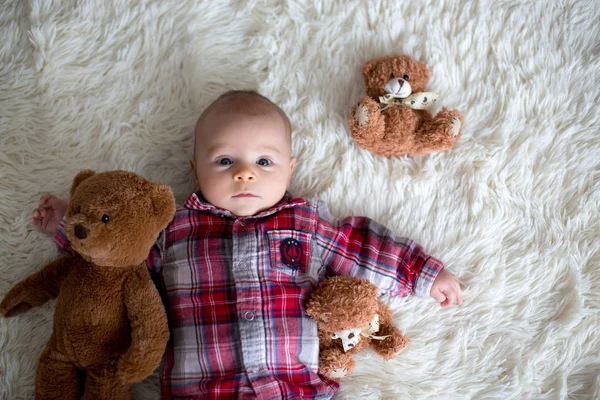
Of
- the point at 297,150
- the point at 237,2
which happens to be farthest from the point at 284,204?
the point at 237,2

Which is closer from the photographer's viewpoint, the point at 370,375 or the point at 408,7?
the point at 370,375

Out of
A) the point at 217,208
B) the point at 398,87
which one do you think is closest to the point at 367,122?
the point at 398,87

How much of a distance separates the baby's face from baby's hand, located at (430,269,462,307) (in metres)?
0.52

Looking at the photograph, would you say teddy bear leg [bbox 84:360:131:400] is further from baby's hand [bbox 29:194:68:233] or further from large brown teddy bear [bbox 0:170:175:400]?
baby's hand [bbox 29:194:68:233]

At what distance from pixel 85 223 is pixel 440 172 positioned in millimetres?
1013

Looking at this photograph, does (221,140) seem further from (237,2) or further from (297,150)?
(237,2)

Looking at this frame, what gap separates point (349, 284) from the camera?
141cm

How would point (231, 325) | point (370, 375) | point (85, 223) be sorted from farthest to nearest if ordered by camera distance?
point (370, 375)
point (231, 325)
point (85, 223)

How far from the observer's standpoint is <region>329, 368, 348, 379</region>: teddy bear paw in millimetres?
1436

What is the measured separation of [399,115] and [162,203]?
2.32 feet

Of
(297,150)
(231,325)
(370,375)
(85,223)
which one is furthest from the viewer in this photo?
(297,150)

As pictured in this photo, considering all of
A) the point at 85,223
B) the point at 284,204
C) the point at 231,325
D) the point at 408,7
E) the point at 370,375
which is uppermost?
the point at 408,7

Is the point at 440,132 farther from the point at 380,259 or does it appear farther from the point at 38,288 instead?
the point at 38,288

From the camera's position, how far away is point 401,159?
161 centimetres
